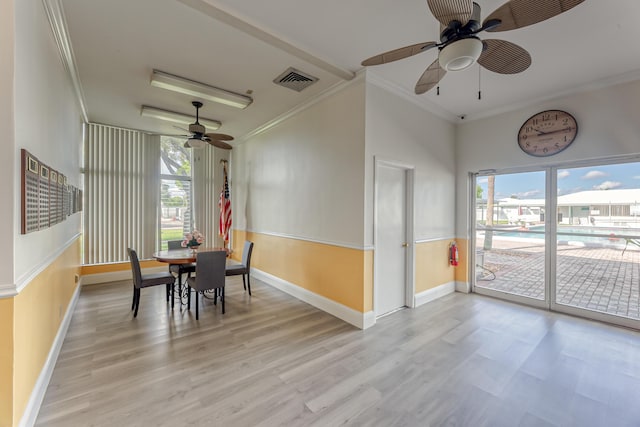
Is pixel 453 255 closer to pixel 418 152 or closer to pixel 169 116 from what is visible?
pixel 418 152

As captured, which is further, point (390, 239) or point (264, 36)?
point (390, 239)

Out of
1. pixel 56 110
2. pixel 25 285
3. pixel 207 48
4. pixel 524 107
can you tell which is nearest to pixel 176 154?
pixel 56 110

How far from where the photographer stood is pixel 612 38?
252 centimetres

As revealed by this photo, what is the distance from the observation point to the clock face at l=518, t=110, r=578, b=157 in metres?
3.61

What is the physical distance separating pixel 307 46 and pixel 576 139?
3.75 metres

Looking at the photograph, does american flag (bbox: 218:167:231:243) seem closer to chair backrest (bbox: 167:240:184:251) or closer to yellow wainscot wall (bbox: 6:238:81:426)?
→ chair backrest (bbox: 167:240:184:251)

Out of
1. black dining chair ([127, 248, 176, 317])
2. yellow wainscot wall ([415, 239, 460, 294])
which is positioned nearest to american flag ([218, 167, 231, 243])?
black dining chair ([127, 248, 176, 317])

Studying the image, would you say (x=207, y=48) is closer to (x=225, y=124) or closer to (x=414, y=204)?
(x=225, y=124)

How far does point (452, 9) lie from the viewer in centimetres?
161

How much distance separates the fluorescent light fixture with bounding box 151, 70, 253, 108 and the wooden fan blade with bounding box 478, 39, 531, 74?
2.97 metres

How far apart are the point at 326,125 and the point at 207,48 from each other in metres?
1.69

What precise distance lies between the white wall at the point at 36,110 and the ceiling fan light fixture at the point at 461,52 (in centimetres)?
265

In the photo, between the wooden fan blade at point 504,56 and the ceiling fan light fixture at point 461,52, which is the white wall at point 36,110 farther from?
the wooden fan blade at point 504,56

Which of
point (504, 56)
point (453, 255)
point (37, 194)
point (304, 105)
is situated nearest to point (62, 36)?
point (37, 194)
